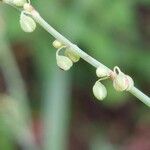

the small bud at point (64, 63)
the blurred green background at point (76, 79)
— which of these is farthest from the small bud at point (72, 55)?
the blurred green background at point (76, 79)

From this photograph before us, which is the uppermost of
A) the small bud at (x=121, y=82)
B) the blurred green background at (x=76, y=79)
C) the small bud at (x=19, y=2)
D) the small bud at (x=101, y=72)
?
the blurred green background at (x=76, y=79)

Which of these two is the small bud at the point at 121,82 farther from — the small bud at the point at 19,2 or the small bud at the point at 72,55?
the small bud at the point at 19,2

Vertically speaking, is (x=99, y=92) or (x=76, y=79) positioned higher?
(x=76, y=79)

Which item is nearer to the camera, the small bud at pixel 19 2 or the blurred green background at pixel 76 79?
the small bud at pixel 19 2

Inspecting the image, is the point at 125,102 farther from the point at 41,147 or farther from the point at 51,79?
the point at 51,79

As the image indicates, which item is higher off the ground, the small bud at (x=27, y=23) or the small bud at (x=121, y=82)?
the small bud at (x=121, y=82)

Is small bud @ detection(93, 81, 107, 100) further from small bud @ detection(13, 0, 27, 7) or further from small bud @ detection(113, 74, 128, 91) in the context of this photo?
small bud @ detection(13, 0, 27, 7)

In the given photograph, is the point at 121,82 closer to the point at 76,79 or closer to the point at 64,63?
the point at 64,63

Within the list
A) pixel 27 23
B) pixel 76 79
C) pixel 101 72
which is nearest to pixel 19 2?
pixel 27 23
